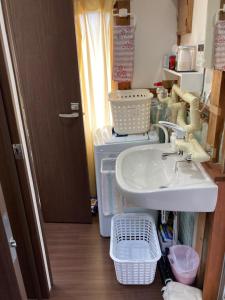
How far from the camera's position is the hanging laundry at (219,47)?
114 cm

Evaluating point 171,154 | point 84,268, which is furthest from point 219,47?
point 84,268

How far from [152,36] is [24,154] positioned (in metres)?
1.37

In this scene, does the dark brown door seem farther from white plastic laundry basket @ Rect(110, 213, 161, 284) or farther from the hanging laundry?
the hanging laundry

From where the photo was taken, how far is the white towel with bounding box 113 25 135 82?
5.97 feet

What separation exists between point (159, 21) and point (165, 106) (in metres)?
0.65

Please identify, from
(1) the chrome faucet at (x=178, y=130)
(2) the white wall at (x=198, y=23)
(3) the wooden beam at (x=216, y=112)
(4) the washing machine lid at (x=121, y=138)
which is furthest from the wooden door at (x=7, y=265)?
(2) the white wall at (x=198, y=23)

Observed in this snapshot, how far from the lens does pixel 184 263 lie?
1.64m

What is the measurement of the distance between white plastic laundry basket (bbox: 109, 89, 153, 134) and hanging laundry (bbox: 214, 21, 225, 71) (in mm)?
646

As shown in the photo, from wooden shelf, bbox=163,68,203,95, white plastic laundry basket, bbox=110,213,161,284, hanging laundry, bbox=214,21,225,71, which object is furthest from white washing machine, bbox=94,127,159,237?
hanging laundry, bbox=214,21,225,71

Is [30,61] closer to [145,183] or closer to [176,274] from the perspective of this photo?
[145,183]

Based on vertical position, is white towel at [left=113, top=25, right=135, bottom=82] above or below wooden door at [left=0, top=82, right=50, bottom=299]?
above

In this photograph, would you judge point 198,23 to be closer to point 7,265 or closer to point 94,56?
point 94,56

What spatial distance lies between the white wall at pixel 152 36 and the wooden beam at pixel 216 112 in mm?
859

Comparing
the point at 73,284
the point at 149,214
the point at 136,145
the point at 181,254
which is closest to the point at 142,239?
the point at 149,214
